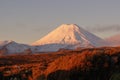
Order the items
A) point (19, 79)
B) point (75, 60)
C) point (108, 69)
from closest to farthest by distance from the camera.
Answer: point (108, 69) < point (75, 60) < point (19, 79)

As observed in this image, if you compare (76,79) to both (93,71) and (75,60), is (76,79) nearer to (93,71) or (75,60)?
(93,71)

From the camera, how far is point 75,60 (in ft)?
229

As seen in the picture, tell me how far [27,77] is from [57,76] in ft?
48.4

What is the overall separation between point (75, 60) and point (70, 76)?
7.50 metres

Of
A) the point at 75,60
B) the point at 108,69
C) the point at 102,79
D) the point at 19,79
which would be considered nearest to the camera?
the point at 102,79

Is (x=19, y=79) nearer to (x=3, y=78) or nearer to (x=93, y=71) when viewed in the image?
(x=3, y=78)

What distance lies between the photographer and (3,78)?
79875 millimetres

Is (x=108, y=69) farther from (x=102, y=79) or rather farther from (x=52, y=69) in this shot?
(x=52, y=69)

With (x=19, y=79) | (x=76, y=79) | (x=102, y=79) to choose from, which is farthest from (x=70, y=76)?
(x=19, y=79)

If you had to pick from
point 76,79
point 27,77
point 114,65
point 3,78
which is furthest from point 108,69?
point 3,78

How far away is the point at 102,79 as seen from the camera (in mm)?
60625

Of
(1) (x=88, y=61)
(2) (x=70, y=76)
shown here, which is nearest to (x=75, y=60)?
(1) (x=88, y=61)

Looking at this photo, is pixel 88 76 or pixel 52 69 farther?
pixel 52 69

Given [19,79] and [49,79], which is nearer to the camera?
[49,79]
